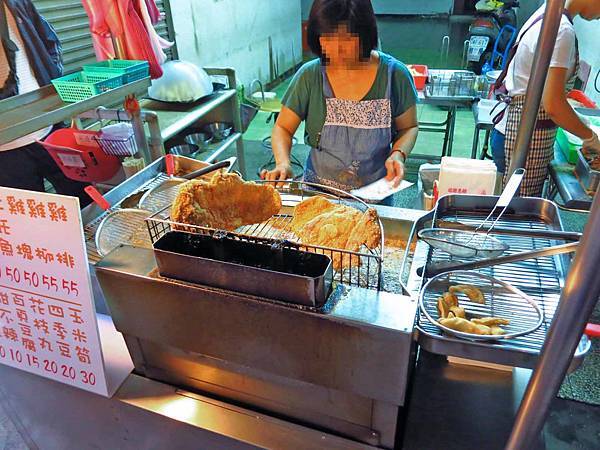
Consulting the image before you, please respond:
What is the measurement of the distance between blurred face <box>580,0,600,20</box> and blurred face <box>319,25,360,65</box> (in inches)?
50.5

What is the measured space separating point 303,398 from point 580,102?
120 inches

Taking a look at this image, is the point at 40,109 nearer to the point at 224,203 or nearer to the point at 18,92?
the point at 224,203

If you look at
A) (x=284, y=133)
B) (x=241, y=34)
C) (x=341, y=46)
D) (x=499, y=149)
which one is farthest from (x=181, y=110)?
(x=241, y=34)

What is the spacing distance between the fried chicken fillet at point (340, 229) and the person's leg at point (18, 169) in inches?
74.2

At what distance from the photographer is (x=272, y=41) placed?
7242 millimetres

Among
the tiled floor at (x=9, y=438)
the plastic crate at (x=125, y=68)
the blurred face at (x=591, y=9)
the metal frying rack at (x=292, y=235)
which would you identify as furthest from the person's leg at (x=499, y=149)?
the tiled floor at (x=9, y=438)

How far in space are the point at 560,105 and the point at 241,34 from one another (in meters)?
4.99

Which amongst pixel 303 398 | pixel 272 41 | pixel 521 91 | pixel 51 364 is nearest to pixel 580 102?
pixel 521 91

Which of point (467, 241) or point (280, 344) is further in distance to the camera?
point (467, 241)

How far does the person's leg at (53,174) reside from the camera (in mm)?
A: 2285

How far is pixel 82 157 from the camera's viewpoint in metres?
1.77

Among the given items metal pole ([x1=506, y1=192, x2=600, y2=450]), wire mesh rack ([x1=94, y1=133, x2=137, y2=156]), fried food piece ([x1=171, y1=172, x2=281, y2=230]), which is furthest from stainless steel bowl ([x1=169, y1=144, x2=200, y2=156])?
metal pole ([x1=506, y1=192, x2=600, y2=450])

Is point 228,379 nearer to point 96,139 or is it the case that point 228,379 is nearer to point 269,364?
point 269,364

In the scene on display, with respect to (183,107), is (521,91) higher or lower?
higher
